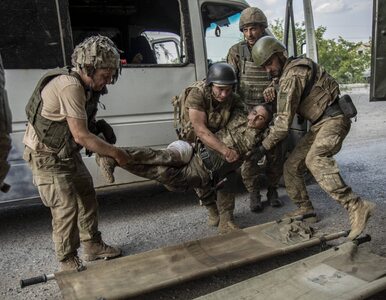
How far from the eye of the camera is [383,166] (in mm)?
5914

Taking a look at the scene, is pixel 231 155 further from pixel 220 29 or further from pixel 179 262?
pixel 220 29

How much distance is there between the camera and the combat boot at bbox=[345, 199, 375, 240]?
313cm

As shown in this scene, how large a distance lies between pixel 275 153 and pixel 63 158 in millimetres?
2308

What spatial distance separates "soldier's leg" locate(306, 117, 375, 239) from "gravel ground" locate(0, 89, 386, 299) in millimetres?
284

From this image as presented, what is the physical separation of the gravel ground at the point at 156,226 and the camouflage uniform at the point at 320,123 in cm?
44

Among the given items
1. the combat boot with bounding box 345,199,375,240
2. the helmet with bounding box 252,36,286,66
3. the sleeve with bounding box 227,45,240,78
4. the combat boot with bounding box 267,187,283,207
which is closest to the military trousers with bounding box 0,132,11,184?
the helmet with bounding box 252,36,286,66

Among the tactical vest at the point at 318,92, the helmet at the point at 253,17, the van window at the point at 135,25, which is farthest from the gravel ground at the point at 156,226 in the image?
the helmet at the point at 253,17

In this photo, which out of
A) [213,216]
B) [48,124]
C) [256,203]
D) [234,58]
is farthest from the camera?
[256,203]

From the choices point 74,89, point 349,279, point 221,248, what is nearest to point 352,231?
point 349,279

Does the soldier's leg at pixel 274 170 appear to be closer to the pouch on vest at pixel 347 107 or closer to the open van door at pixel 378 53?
the pouch on vest at pixel 347 107

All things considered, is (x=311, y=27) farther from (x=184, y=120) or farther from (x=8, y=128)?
(x=8, y=128)

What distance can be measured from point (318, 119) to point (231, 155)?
2.75 feet

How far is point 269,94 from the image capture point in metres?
3.84

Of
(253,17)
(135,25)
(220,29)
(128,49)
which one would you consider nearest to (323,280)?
(253,17)
